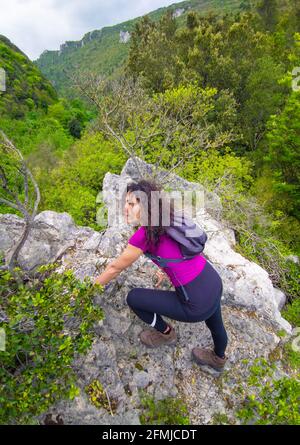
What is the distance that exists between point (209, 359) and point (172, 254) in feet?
6.00

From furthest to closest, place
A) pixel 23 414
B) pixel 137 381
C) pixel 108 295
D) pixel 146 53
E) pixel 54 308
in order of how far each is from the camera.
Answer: pixel 146 53 → pixel 108 295 → pixel 137 381 → pixel 54 308 → pixel 23 414

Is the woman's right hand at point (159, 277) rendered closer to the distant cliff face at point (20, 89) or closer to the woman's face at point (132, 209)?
the woman's face at point (132, 209)

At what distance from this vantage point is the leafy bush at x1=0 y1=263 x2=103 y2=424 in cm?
274

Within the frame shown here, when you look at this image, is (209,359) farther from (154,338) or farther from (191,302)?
(191,302)

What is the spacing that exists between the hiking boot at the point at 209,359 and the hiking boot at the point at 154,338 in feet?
1.28

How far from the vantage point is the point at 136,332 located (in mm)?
4004

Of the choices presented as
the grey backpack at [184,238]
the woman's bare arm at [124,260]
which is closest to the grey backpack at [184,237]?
the grey backpack at [184,238]

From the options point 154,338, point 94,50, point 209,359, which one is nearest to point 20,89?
point 154,338

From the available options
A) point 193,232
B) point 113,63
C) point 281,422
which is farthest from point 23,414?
point 113,63

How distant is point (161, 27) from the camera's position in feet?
82.5

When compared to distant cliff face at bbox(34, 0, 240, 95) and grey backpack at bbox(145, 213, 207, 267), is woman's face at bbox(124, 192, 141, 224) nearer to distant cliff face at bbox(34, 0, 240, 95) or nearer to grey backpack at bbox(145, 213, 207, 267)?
grey backpack at bbox(145, 213, 207, 267)
